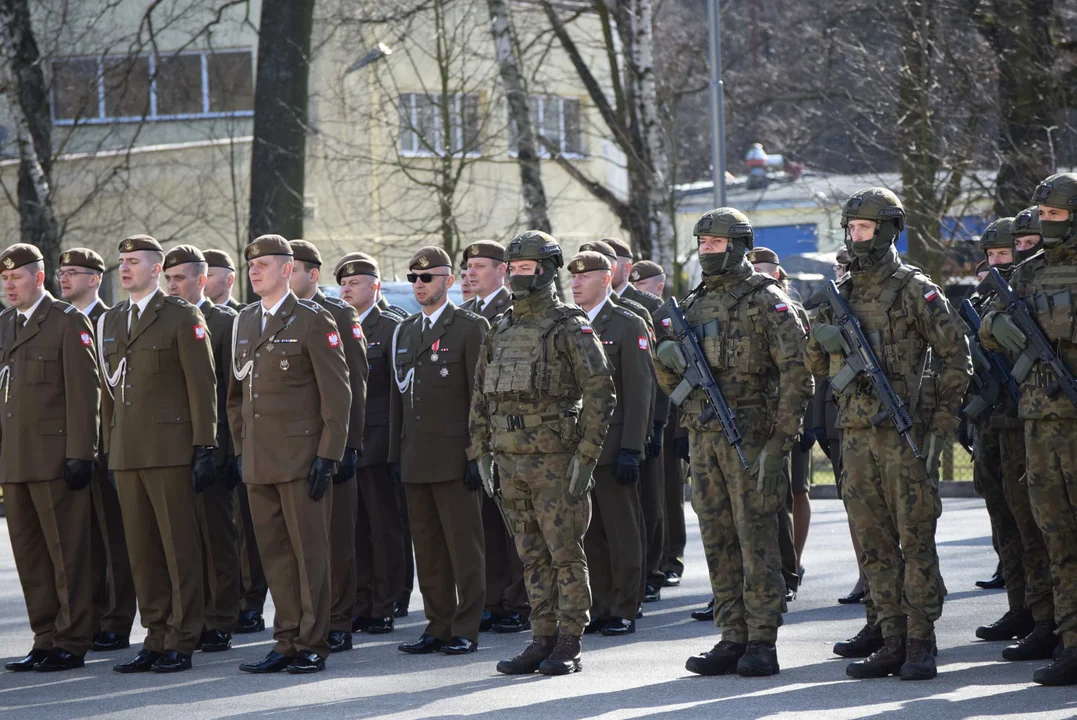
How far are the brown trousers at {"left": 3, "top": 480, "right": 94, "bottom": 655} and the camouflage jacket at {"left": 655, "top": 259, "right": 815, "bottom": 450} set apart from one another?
3.62 meters

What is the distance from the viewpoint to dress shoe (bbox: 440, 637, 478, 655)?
897 cm

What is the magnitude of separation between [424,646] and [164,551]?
1557mm

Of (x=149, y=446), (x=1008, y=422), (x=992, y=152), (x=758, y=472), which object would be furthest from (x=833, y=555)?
(x=992, y=152)

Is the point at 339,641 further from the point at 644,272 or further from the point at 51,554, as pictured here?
the point at 644,272

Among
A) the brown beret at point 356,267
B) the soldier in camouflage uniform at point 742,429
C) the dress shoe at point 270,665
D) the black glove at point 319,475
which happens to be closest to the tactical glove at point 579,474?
the soldier in camouflage uniform at point 742,429

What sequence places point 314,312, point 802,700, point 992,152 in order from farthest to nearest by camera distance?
point 992,152 < point 314,312 < point 802,700

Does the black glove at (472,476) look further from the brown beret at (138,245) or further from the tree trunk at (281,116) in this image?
the tree trunk at (281,116)

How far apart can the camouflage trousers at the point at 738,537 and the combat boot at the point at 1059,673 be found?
1.27 metres

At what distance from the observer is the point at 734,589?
26.6 feet

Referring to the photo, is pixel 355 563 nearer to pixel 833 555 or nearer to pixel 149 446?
pixel 149 446

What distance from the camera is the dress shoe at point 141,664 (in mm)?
8719

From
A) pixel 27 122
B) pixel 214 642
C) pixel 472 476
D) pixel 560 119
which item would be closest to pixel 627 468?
pixel 472 476

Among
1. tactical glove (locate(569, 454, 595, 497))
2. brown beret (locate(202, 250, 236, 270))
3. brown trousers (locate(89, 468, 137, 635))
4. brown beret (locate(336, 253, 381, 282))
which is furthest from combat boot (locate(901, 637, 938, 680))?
brown beret (locate(202, 250, 236, 270))

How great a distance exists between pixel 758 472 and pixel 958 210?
43.3ft
